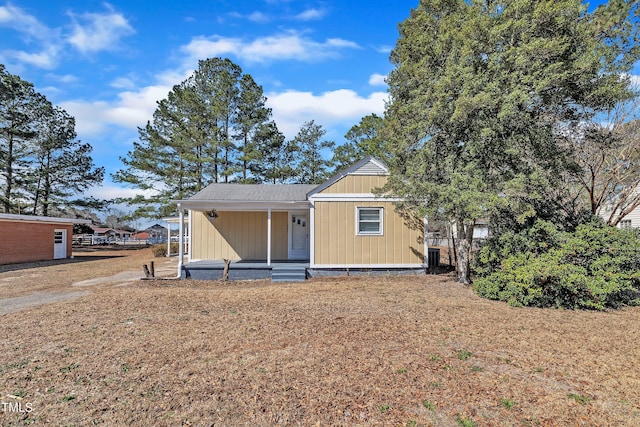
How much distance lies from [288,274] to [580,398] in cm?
826

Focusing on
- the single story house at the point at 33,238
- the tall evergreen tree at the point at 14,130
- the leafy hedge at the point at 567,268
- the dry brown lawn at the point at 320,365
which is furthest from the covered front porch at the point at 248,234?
the tall evergreen tree at the point at 14,130

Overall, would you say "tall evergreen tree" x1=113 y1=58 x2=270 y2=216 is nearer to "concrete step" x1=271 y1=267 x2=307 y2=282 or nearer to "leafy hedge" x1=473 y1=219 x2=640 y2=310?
"concrete step" x1=271 y1=267 x2=307 y2=282

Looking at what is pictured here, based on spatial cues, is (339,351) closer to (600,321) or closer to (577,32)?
(600,321)

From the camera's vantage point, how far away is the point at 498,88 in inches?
305

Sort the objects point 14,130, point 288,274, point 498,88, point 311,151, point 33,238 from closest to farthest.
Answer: point 498,88 < point 288,274 < point 33,238 < point 14,130 < point 311,151

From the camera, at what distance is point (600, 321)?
606 cm

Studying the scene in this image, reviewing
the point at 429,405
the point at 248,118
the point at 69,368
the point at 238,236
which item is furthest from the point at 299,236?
the point at 248,118

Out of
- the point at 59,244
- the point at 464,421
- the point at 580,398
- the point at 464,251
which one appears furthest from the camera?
the point at 59,244

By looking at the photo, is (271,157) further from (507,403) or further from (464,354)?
(507,403)

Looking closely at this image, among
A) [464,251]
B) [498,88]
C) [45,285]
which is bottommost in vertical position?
[45,285]

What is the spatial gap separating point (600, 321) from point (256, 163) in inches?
926

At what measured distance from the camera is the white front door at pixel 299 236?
13188 millimetres

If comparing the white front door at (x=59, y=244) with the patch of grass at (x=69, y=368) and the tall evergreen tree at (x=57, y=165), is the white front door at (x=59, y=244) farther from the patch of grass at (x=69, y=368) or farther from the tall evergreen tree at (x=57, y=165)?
the patch of grass at (x=69, y=368)
